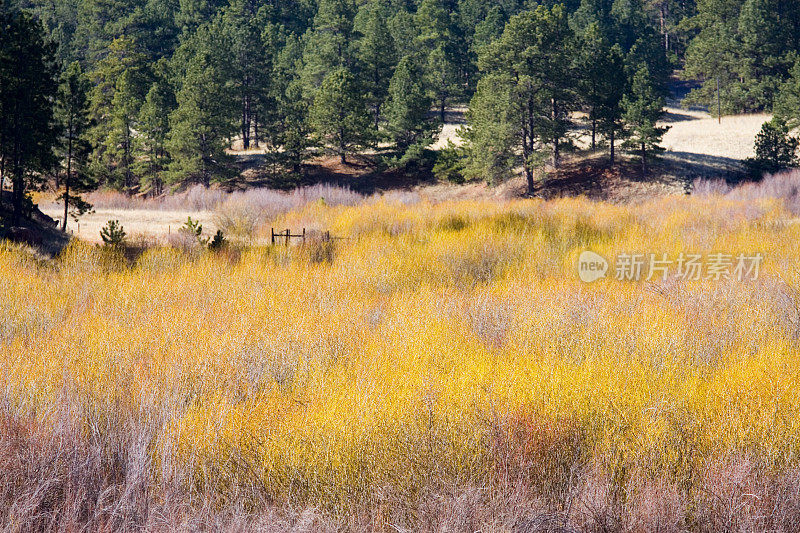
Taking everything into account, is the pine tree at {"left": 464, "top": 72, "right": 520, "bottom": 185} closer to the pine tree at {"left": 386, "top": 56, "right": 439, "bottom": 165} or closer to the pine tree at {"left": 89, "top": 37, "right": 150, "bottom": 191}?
the pine tree at {"left": 386, "top": 56, "right": 439, "bottom": 165}

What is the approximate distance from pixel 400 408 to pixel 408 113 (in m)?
38.7

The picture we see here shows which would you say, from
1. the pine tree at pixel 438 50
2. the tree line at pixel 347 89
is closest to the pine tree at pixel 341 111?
the tree line at pixel 347 89

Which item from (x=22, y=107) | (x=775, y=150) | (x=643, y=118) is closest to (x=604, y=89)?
(x=643, y=118)

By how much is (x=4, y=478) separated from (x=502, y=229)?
1374cm

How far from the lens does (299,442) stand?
511 centimetres

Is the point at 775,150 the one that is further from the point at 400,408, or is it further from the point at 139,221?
the point at 400,408

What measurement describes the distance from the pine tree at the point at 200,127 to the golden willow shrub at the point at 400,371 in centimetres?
2697

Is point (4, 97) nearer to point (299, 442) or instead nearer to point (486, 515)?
point (299, 442)

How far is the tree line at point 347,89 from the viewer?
2492cm

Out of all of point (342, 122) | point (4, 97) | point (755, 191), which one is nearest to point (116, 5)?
point (342, 122)

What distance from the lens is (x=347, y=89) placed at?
4147 cm

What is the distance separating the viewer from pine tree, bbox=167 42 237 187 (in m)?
38.2

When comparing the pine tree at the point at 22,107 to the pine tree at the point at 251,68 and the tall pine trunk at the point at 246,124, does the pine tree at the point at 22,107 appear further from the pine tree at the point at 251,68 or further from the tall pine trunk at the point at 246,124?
the tall pine trunk at the point at 246,124

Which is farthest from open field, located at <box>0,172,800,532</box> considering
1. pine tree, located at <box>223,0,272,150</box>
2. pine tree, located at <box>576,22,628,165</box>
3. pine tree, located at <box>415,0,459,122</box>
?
pine tree, located at <box>415,0,459,122</box>
